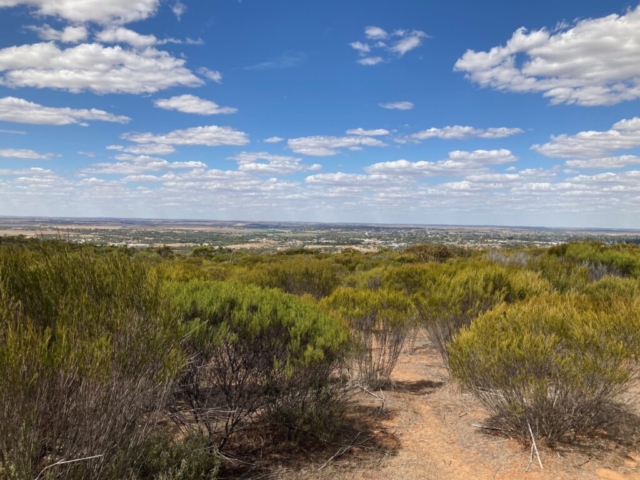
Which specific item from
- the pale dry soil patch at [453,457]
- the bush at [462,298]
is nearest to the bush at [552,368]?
the pale dry soil patch at [453,457]

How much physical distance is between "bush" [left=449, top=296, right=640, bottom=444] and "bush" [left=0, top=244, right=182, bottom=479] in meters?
3.54

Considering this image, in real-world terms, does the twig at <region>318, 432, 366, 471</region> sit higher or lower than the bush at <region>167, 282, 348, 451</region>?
lower

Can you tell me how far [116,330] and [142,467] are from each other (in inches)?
43.9

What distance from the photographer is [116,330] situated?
337 centimetres

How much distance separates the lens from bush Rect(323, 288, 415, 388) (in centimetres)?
679

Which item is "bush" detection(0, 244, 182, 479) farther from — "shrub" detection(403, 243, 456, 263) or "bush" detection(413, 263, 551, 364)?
"shrub" detection(403, 243, 456, 263)

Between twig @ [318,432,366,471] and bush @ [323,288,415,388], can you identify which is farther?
bush @ [323,288,415,388]

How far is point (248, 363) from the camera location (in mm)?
4602

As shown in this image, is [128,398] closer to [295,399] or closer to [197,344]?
[197,344]

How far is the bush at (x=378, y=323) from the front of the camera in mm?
6793

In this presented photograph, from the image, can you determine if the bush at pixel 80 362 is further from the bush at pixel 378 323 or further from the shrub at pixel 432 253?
the shrub at pixel 432 253

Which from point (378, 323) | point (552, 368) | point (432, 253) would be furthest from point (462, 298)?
point (432, 253)

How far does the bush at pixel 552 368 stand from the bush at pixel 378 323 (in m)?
1.62

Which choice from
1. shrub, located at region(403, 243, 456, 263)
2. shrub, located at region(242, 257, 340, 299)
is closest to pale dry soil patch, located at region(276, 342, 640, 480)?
shrub, located at region(242, 257, 340, 299)
